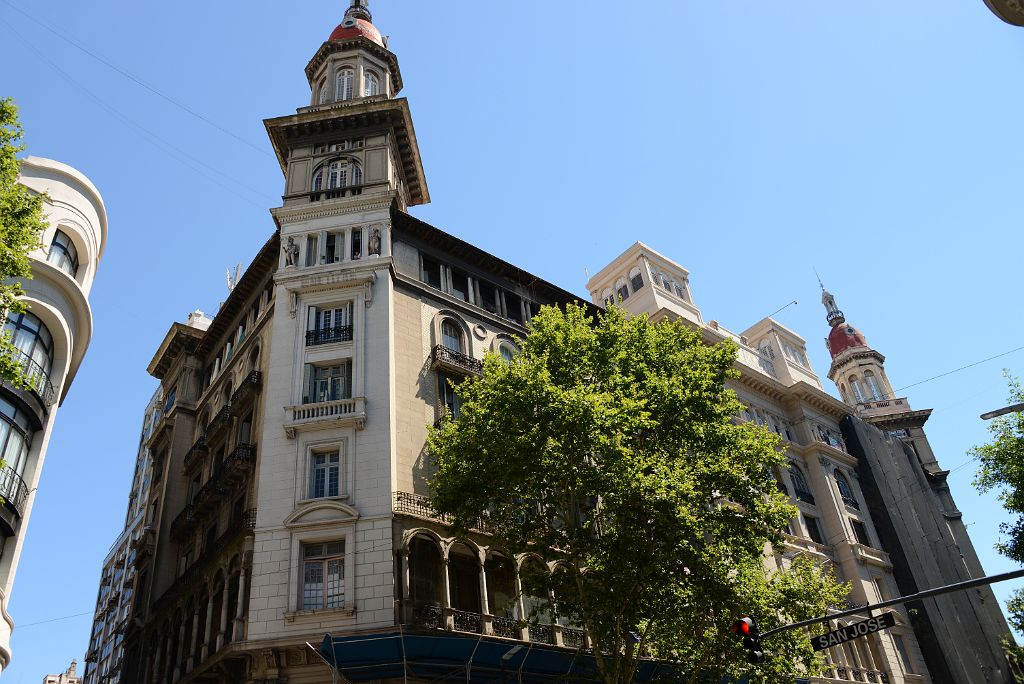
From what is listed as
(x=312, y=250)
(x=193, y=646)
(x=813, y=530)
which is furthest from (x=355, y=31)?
(x=813, y=530)

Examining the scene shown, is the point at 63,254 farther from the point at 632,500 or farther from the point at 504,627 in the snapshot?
the point at 632,500

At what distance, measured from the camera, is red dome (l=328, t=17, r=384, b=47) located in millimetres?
38969

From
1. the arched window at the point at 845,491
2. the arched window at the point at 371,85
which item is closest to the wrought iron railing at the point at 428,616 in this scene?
the arched window at the point at 371,85

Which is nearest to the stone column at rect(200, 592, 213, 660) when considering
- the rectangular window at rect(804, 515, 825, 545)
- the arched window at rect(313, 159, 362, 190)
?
the arched window at rect(313, 159, 362, 190)

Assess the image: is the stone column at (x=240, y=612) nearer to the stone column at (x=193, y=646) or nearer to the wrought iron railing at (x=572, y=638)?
the stone column at (x=193, y=646)

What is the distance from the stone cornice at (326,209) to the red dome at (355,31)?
40.3 ft

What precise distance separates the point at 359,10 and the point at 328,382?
87.3ft

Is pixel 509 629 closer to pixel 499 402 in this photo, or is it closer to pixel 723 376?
pixel 499 402

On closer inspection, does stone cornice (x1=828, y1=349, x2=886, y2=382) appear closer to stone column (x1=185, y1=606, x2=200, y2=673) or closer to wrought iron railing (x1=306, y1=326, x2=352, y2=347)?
wrought iron railing (x1=306, y1=326, x2=352, y2=347)

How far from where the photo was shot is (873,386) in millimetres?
61188

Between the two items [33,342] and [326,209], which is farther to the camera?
[326,209]

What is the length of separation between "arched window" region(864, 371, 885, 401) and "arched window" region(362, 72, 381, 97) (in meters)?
45.7

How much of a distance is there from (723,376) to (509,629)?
10.4 metres

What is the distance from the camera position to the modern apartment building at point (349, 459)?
2173 centimetres
